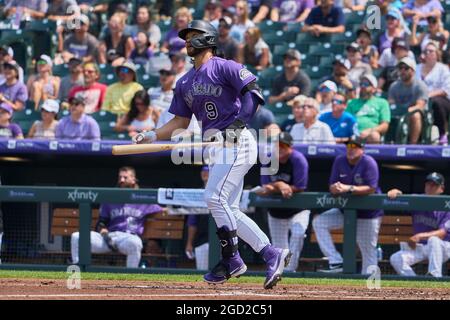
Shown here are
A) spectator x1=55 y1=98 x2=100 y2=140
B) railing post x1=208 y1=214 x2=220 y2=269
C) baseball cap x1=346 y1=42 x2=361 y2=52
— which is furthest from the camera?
baseball cap x1=346 y1=42 x2=361 y2=52

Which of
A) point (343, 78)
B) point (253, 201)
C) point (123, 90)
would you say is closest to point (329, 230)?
point (253, 201)

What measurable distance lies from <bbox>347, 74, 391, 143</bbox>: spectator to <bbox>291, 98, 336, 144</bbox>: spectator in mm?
392

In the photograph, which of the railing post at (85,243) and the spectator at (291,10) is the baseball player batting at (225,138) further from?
the spectator at (291,10)

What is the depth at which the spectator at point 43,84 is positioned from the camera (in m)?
13.6

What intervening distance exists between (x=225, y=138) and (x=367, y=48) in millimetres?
6254

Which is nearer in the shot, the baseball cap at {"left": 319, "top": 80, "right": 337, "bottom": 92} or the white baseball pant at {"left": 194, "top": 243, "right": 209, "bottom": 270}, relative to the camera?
the white baseball pant at {"left": 194, "top": 243, "right": 209, "bottom": 270}

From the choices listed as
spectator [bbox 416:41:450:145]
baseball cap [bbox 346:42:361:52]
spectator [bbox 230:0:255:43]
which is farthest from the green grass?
spectator [bbox 230:0:255:43]

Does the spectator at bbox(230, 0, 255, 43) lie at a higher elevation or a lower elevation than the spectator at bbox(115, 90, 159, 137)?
higher

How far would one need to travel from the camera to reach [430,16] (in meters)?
13.2

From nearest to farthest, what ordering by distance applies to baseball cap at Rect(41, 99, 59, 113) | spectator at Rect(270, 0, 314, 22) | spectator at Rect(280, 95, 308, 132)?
spectator at Rect(280, 95, 308, 132)
baseball cap at Rect(41, 99, 59, 113)
spectator at Rect(270, 0, 314, 22)

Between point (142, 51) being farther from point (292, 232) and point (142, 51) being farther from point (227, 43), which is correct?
point (292, 232)

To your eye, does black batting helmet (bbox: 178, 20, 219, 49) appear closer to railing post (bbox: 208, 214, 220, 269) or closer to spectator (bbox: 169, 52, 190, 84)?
railing post (bbox: 208, 214, 220, 269)

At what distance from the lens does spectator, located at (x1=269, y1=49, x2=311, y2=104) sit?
41.1ft

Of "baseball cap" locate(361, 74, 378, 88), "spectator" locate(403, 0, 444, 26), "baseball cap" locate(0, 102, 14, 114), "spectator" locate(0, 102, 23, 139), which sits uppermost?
"spectator" locate(403, 0, 444, 26)
